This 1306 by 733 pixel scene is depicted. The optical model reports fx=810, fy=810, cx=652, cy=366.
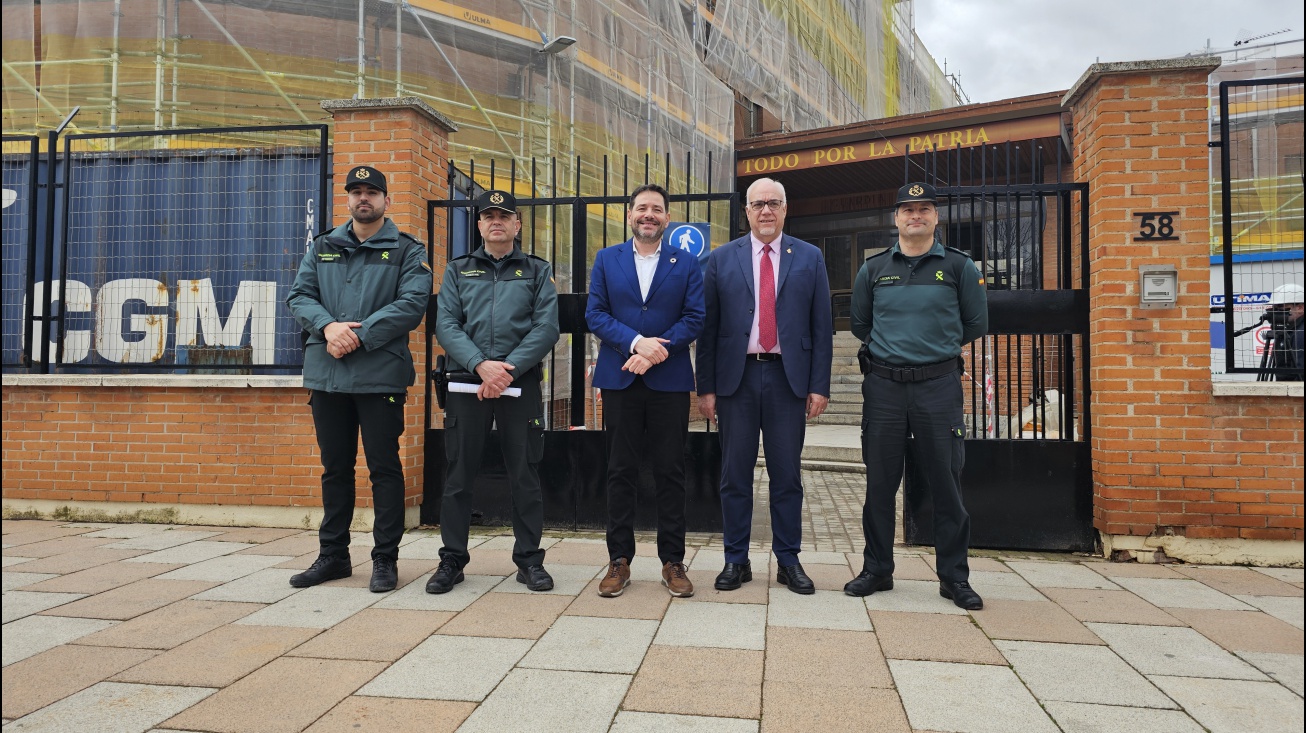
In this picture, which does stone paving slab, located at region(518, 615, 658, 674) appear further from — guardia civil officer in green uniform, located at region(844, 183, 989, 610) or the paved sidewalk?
guardia civil officer in green uniform, located at region(844, 183, 989, 610)

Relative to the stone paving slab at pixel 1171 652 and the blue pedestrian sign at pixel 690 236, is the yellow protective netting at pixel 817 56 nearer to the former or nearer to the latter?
the blue pedestrian sign at pixel 690 236

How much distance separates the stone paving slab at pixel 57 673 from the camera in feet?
8.79

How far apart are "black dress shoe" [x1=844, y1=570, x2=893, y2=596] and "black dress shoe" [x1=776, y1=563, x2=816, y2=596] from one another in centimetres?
18

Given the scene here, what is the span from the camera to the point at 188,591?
398cm

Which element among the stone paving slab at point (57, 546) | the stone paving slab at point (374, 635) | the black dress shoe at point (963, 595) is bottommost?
the stone paving slab at point (374, 635)

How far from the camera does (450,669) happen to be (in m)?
2.96

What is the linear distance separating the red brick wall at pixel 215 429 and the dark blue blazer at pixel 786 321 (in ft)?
7.71

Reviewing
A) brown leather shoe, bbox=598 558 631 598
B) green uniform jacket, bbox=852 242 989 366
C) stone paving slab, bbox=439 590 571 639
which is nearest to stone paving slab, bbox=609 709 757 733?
stone paving slab, bbox=439 590 571 639

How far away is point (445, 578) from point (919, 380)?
254 centimetres

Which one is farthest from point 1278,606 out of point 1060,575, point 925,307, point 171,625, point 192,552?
point 192,552

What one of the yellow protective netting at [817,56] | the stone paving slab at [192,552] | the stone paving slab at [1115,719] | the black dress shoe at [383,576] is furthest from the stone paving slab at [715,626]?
the yellow protective netting at [817,56]

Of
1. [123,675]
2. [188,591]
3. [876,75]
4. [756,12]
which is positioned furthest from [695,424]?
[876,75]

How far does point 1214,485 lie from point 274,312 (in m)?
6.19

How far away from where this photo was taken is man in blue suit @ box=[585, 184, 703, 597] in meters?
4.08
